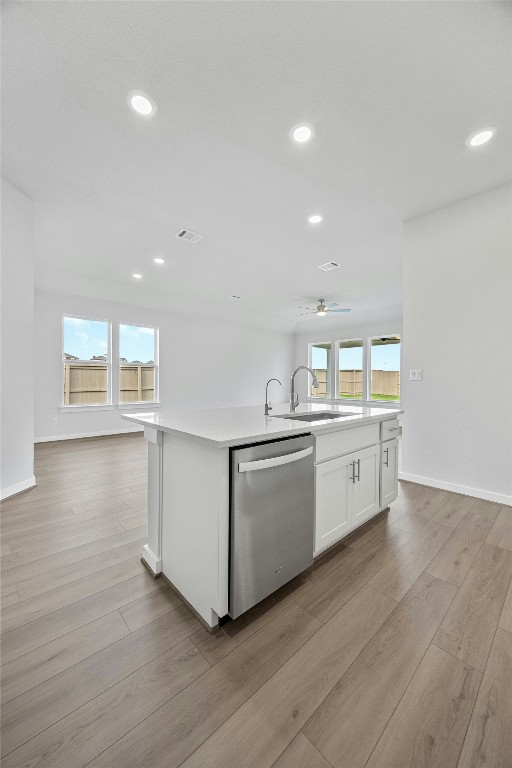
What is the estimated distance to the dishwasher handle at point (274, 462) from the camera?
1.20 meters

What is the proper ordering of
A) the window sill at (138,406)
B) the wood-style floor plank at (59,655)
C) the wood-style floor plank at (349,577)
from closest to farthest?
the wood-style floor plank at (59,655) < the wood-style floor plank at (349,577) < the window sill at (138,406)

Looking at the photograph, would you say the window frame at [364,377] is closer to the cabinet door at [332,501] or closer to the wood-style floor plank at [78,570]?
the cabinet door at [332,501]

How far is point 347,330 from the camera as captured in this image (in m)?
8.23

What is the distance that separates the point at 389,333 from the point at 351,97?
Result: 6261 mm

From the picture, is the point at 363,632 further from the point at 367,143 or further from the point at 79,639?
the point at 367,143

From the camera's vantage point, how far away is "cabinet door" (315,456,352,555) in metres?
1.64

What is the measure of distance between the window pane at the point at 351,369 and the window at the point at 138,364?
16.9 feet

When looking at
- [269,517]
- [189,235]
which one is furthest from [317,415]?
[189,235]

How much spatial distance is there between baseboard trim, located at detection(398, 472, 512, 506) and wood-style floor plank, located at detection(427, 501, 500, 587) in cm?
11

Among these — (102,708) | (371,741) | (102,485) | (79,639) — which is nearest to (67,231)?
(102,485)

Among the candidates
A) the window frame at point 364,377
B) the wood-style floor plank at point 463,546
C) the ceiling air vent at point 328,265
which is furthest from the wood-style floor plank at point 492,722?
the window frame at point 364,377

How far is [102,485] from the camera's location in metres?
3.06

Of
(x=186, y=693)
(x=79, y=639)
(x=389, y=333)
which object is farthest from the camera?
(x=389, y=333)

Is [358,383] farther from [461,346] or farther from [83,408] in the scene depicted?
[83,408]
